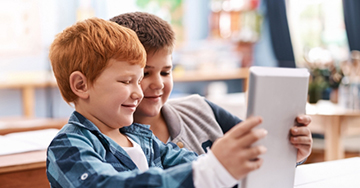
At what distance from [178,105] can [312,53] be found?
438 cm

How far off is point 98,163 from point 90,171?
0.02 m

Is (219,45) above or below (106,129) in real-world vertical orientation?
below

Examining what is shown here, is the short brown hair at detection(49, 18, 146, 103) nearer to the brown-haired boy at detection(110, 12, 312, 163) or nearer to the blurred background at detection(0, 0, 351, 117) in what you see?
the brown-haired boy at detection(110, 12, 312, 163)

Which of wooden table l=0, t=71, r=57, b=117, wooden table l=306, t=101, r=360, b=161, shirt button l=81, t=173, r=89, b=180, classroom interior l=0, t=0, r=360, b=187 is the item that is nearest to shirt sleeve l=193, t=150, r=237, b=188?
shirt button l=81, t=173, r=89, b=180

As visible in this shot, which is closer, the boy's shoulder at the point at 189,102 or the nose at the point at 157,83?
the nose at the point at 157,83

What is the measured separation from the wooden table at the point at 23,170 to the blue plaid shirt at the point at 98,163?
46 centimetres

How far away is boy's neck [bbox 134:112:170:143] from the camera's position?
1.14m

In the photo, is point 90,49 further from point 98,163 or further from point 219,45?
point 219,45

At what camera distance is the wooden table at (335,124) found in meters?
3.27

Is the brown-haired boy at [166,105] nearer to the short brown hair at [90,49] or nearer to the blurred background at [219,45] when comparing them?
the short brown hair at [90,49]

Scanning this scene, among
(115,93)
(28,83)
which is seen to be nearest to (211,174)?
(115,93)

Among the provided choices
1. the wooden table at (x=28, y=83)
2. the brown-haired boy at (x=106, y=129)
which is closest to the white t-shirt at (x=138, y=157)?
the brown-haired boy at (x=106, y=129)

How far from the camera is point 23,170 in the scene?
1.21 metres

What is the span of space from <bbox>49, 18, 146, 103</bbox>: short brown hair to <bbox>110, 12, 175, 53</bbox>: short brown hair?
0.20 meters
